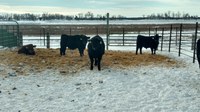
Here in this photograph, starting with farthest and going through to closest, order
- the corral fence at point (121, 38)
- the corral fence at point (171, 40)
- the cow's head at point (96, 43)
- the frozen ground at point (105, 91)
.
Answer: the corral fence at point (121, 38) → the corral fence at point (171, 40) → the cow's head at point (96, 43) → the frozen ground at point (105, 91)

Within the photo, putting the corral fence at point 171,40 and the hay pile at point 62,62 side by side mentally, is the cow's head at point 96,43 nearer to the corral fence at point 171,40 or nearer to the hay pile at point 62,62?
the hay pile at point 62,62

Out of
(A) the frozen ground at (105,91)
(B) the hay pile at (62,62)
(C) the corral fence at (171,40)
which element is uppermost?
(C) the corral fence at (171,40)

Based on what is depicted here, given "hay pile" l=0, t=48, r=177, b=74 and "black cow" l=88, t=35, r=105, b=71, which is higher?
"black cow" l=88, t=35, r=105, b=71

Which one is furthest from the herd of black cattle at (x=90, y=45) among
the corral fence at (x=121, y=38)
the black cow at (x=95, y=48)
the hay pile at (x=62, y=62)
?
the corral fence at (x=121, y=38)

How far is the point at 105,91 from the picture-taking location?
8141 mm

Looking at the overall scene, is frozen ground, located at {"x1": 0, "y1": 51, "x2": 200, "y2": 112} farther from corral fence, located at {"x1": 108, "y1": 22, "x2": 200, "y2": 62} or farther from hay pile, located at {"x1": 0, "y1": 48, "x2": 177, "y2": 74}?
corral fence, located at {"x1": 108, "y1": 22, "x2": 200, "y2": 62}

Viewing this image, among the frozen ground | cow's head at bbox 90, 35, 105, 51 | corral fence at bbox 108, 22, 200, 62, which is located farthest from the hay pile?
corral fence at bbox 108, 22, 200, 62

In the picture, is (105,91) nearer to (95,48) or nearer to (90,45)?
(95,48)

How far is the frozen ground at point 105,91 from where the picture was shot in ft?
22.6

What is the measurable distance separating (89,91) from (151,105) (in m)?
1.88

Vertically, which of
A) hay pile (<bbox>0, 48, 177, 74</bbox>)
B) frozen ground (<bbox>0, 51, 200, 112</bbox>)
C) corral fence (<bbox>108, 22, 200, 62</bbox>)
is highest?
corral fence (<bbox>108, 22, 200, 62</bbox>)

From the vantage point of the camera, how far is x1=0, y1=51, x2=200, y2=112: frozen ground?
6891 mm

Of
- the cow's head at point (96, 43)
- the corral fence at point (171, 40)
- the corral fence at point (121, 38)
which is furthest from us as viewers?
the corral fence at point (121, 38)

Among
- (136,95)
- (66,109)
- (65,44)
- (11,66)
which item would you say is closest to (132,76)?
(136,95)
